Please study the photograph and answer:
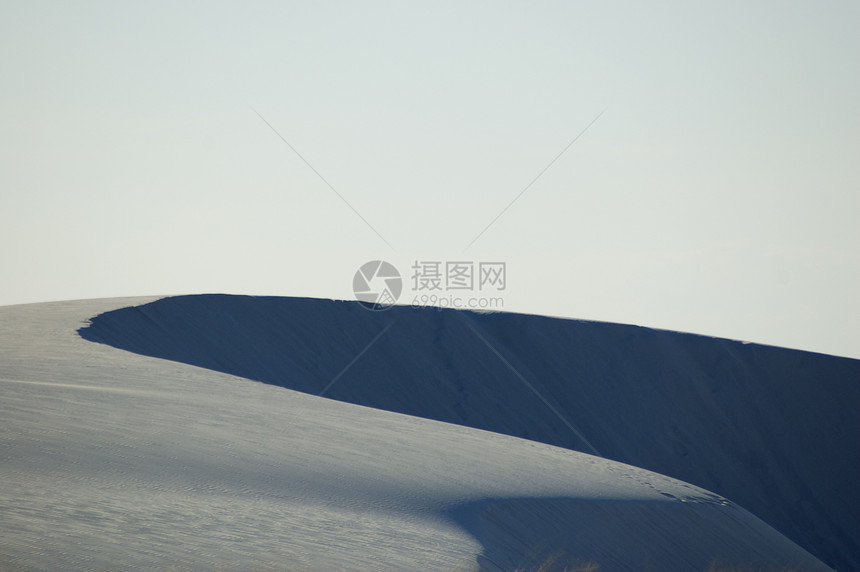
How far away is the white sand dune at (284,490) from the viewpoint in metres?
7.51

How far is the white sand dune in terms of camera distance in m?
7.51

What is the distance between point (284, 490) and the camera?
948cm

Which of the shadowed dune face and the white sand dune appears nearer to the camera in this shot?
the white sand dune

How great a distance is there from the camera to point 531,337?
3481 centimetres

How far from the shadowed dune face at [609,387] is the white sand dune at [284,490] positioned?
33.6 ft

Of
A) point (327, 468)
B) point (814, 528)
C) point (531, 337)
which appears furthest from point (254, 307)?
point (814, 528)

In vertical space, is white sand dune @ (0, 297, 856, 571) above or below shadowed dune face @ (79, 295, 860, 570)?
below

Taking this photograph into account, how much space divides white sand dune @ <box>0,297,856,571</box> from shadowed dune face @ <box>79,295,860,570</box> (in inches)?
403

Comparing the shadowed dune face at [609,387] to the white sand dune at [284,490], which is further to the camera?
the shadowed dune face at [609,387]

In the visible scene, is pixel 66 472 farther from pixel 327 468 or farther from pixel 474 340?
pixel 474 340

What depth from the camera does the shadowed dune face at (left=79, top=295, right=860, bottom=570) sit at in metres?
28.3

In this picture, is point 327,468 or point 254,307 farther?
point 254,307

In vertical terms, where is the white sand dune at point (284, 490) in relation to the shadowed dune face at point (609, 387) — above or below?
below

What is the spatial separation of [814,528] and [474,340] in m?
13.5
